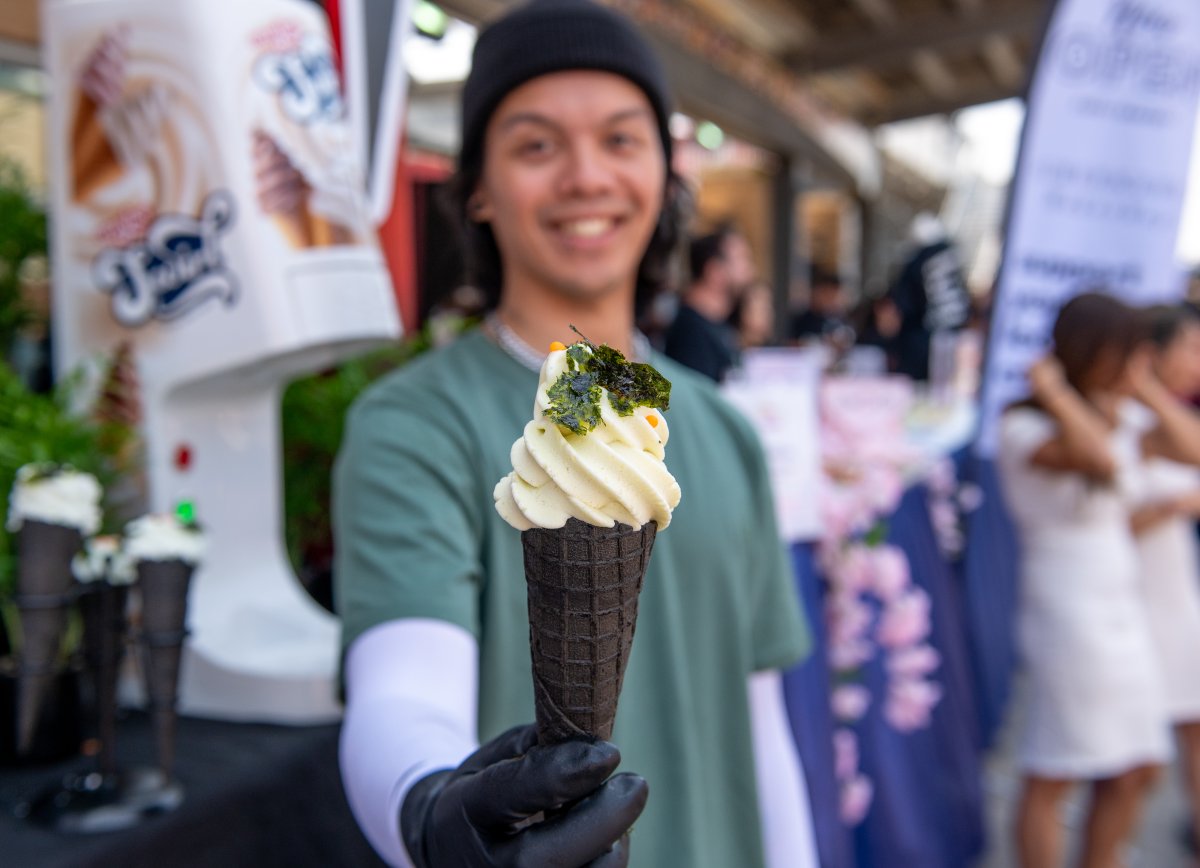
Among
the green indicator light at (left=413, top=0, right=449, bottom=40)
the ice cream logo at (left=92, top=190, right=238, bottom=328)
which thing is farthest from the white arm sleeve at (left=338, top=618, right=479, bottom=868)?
the green indicator light at (left=413, top=0, right=449, bottom=40)

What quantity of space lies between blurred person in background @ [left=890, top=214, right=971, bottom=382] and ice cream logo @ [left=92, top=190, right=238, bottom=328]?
221 inches

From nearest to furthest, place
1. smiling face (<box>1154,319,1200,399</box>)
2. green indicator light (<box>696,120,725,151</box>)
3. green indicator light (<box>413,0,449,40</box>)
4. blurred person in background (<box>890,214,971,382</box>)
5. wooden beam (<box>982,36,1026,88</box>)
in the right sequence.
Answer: smiling face (<box>1154,319,1200,399</box>), green indicator light (<box>413,0,449,40</box>), blurred person in background (<box>890,214,971,382</box>), green indicator light (<box>696,120,725,151</box>), wooden beam (<box>982,36,1026,88</box>)

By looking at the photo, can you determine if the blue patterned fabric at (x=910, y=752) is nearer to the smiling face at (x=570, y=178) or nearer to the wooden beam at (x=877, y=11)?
the smiling face at (x=570, y=178)

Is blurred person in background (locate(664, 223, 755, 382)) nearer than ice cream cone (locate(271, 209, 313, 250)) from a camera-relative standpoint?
No

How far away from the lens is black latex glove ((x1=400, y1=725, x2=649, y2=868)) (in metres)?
0.66

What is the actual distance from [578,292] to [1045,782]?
239 cm

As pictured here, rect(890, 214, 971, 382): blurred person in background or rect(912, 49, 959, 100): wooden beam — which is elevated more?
rect(912, 49, 959, 100): wooden beam

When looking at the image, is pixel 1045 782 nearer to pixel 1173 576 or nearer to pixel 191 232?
pixel 1173 576

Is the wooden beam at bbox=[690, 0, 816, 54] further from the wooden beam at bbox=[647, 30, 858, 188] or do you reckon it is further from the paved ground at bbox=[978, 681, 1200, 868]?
the paved ground at bbox=[978, 681, 1200, 868]

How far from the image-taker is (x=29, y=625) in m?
1.18

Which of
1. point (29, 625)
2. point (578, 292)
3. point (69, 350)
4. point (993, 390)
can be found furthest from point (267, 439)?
point (993, 390)

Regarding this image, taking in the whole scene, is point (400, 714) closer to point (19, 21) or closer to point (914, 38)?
point (19, 21)

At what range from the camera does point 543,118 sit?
117 cm

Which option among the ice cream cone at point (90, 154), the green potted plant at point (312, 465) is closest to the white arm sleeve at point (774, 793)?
the green potted plant at point (312, 465)
